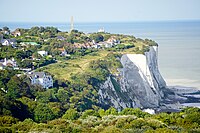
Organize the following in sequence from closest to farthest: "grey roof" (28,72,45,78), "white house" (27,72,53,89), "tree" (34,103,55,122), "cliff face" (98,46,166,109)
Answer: "tree" (34,103,55,122), "white house" (27,72,53,89), "grey roof" (28,72,45,78), "cliff face" (98,46,166,109)

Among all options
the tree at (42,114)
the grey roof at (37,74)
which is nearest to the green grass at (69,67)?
the grey roof at (37,74)

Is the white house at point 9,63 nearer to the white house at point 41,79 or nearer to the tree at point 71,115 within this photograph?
the white house at point 41,79

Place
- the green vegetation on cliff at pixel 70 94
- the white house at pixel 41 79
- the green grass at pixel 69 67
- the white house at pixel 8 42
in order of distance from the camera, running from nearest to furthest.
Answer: the green vegetation on cliff at pixel 70 94 < the white house at pixel 41 79 < the green grass at pixel 69 67 < the white house at pixel 8 42

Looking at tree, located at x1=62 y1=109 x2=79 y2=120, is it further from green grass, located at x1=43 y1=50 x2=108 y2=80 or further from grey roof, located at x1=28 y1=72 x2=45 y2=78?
green grass, located at x1=43 y1=50 x2=108 y2=80

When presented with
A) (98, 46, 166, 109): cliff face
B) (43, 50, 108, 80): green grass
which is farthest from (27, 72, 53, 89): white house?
(98, 46, 166, 109): cliff face

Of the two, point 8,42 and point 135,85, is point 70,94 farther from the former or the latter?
point 8,42

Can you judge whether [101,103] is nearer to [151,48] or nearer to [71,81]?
[71,81]
